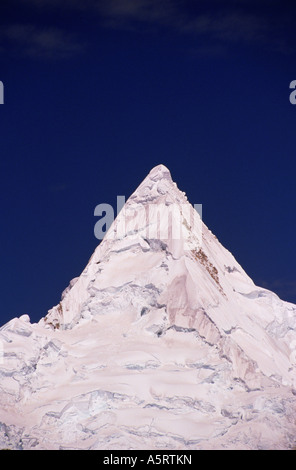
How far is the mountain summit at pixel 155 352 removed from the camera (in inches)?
5231

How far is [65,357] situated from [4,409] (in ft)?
33.8

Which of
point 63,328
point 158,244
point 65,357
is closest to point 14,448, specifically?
point 65,357

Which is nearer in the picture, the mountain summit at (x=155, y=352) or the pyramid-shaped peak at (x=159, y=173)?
the mountain summit at (x=155, y=352)

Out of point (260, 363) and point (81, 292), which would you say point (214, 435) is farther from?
point (81, 292)

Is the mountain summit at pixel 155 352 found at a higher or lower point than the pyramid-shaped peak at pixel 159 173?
lower

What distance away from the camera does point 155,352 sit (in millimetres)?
143375

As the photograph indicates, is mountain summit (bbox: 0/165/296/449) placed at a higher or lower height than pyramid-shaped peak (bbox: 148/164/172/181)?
lower

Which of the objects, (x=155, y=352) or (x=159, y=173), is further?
(x=159, y=173)

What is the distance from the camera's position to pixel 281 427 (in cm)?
13300

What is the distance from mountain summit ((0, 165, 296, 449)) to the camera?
436ft

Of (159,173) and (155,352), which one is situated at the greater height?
(159,173)
